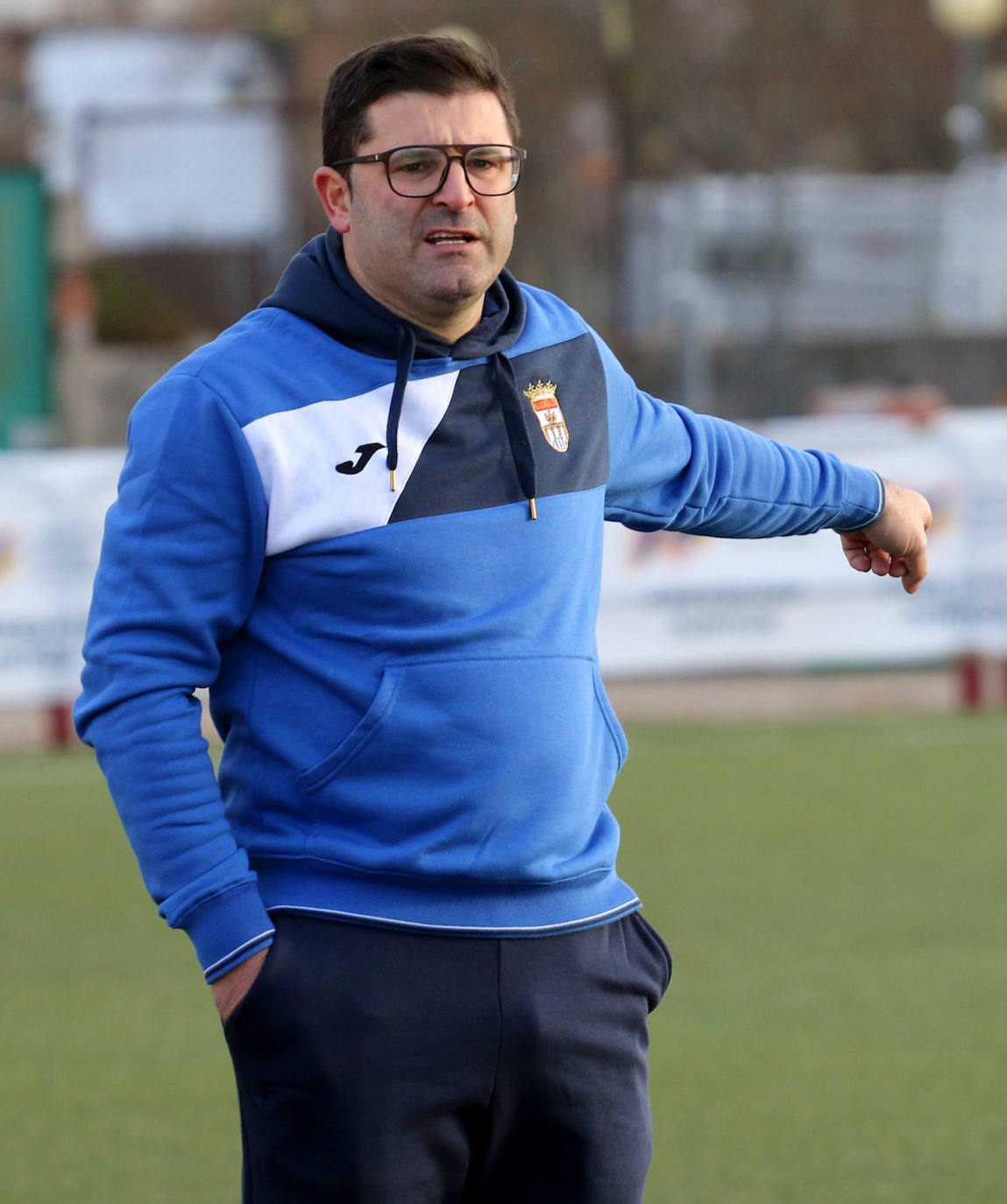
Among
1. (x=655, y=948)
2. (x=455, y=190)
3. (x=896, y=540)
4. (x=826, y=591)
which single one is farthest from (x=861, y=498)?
(x=826, y=591)

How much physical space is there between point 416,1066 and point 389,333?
92 cm

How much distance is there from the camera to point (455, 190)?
2.76 meters

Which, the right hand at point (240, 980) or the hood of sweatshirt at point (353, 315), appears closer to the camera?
the right hand at point (240, 980)

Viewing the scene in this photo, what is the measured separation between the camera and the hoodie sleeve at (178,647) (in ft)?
8.75

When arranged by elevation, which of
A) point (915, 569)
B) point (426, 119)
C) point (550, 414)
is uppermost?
point (426, 119)

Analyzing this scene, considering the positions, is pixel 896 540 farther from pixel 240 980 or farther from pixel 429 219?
pixel 240 980

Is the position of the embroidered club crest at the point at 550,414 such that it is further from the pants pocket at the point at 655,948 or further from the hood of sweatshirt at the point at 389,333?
the pants pocket at the point at 655,948

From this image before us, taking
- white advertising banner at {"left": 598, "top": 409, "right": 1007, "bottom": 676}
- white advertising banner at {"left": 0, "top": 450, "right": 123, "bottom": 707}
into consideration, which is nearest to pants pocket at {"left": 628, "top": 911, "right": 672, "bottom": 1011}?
white advertising banner at {"left": 0, "top": 450, "right": 123, "bottom": 707}

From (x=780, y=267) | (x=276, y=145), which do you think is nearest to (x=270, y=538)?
(x=780, y=267)

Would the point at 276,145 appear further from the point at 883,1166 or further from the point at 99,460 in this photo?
the point at 883,1166

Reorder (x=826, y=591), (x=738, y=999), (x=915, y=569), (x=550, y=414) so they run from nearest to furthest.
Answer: (x=550, y=414) → (x=915, y=569) → (x=738, y=999) → (x=826, y=591)

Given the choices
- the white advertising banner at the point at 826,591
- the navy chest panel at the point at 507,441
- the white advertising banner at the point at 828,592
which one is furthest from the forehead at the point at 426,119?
the white advertising banner at the point at 828,592

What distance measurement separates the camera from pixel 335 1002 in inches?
107

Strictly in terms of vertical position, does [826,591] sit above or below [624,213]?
below
